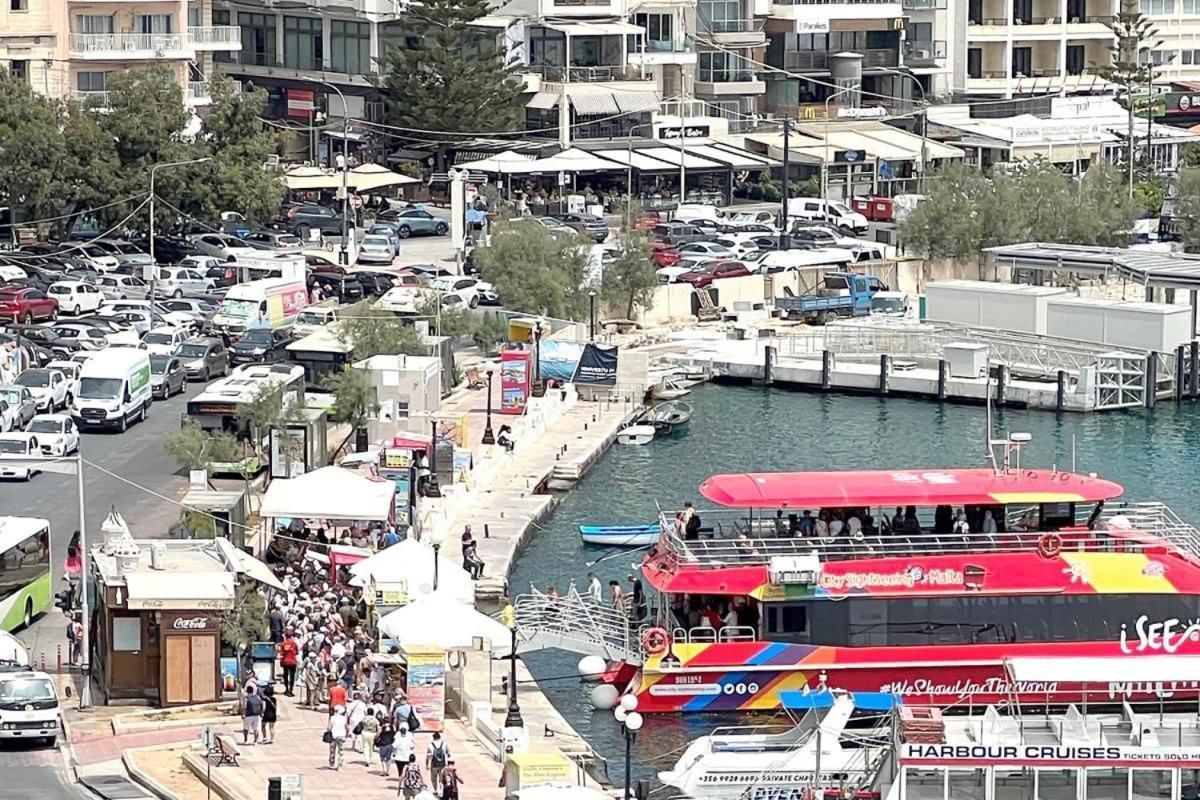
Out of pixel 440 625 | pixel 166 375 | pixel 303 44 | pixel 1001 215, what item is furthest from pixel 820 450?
pixel 303 44

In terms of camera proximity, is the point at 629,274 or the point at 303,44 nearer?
the point at 629,274

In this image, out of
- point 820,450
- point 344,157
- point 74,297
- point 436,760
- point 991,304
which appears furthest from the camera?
point 344,157

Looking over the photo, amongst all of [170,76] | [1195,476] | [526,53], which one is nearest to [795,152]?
[526,53]

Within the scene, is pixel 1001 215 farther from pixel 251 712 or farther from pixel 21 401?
pixel 251 712

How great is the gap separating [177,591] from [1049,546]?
1603cm

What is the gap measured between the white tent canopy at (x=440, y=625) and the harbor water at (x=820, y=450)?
10797mm

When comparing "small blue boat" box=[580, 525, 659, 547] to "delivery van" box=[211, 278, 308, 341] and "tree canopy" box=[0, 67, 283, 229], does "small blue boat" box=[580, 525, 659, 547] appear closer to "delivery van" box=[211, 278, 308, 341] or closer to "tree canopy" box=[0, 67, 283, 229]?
"delivery van" box=[211, 278, 308, 341]

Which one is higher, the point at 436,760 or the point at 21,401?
the point at 21,401

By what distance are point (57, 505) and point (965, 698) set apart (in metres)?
22.1

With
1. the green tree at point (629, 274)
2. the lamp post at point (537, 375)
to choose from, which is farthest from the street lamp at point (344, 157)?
the lamp post at point (537, 375)

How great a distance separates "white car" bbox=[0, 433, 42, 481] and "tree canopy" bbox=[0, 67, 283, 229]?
3143 centimetres

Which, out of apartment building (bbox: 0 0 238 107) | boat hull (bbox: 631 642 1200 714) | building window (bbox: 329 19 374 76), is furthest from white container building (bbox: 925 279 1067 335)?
boat hull (bbox: 631 642 1200 714)

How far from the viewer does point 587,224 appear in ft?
370

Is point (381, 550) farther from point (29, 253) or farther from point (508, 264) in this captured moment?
point (29, 253)
